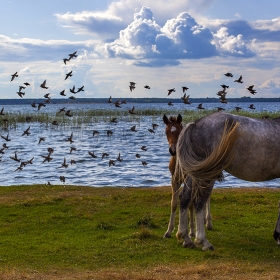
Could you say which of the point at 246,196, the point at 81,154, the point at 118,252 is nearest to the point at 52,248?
the point at 118,252

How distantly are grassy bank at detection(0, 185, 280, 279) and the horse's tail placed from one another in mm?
1383

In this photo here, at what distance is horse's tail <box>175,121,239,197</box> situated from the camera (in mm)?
8141

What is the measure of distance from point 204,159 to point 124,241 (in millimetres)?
2352

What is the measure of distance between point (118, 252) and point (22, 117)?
48.7 m

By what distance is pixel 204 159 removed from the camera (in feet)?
27.6

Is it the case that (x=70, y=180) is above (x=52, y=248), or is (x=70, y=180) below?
below

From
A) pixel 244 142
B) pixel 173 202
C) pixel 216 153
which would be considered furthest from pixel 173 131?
pixel 173 202

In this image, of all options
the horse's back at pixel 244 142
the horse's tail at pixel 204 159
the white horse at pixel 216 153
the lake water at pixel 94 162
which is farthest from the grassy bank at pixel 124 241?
the lake water at pixel 94 162

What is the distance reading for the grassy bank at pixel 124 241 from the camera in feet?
24.8

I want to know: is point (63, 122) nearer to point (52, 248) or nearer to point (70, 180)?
point (70, 180)

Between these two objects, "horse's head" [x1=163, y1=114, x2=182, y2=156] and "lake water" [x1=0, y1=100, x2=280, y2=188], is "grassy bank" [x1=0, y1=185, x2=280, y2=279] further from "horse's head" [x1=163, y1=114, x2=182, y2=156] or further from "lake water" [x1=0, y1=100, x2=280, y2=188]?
"lake water" [x1=0, y1=100, x2=280, y2=188]

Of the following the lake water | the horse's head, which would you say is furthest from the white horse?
the lake water

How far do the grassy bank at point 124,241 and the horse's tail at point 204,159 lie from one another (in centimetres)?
138

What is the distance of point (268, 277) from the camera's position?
23.4 feet
